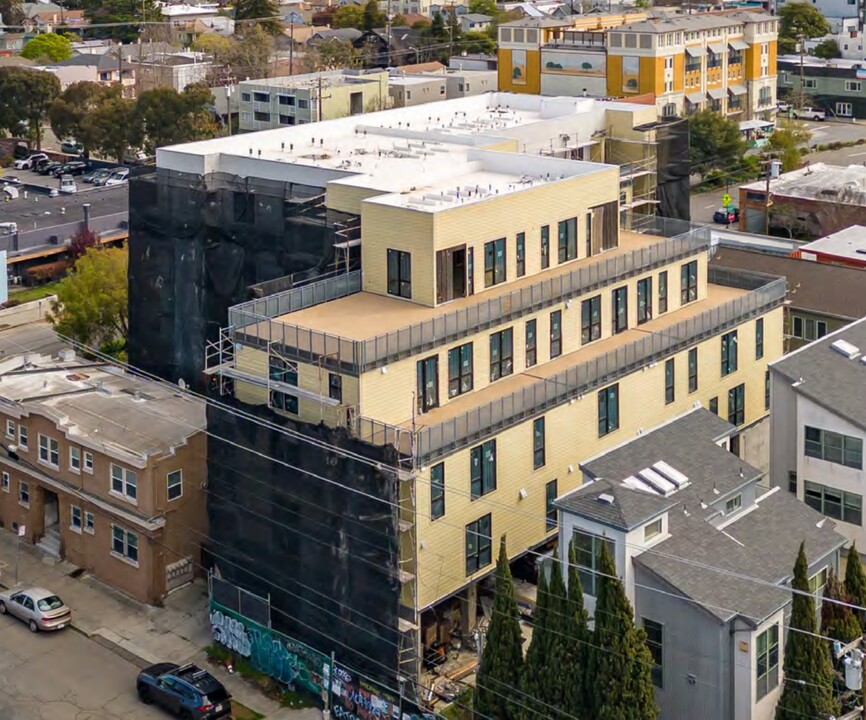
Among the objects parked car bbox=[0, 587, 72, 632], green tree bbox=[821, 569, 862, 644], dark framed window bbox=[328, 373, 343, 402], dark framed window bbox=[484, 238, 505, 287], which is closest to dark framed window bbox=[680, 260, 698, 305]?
dark framed window bbox=[484, 238, 505, 287]

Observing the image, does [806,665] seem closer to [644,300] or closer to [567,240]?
[644,300]

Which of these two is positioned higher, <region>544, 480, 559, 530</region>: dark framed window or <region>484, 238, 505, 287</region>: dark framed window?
<region>484, 238, 505, 287</region>: dark framed window

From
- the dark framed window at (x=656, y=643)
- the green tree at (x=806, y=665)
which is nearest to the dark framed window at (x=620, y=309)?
the dark framed window at (x=656, y=643)

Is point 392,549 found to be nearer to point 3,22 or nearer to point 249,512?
point 249,512

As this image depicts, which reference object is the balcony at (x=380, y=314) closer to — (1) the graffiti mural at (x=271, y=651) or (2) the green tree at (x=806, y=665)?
(1) the graffiti mural at (x=271, y=651)

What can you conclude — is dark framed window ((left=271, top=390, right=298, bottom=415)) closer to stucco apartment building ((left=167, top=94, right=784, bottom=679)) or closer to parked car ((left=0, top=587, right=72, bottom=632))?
stucco apartment building ((left=167, top=94, right=784, bottom=679))

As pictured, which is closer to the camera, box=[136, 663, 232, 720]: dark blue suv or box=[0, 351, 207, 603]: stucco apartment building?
box=[136, 663, 232, 720]: dark blue suv

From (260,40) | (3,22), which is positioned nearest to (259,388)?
(260,40)
